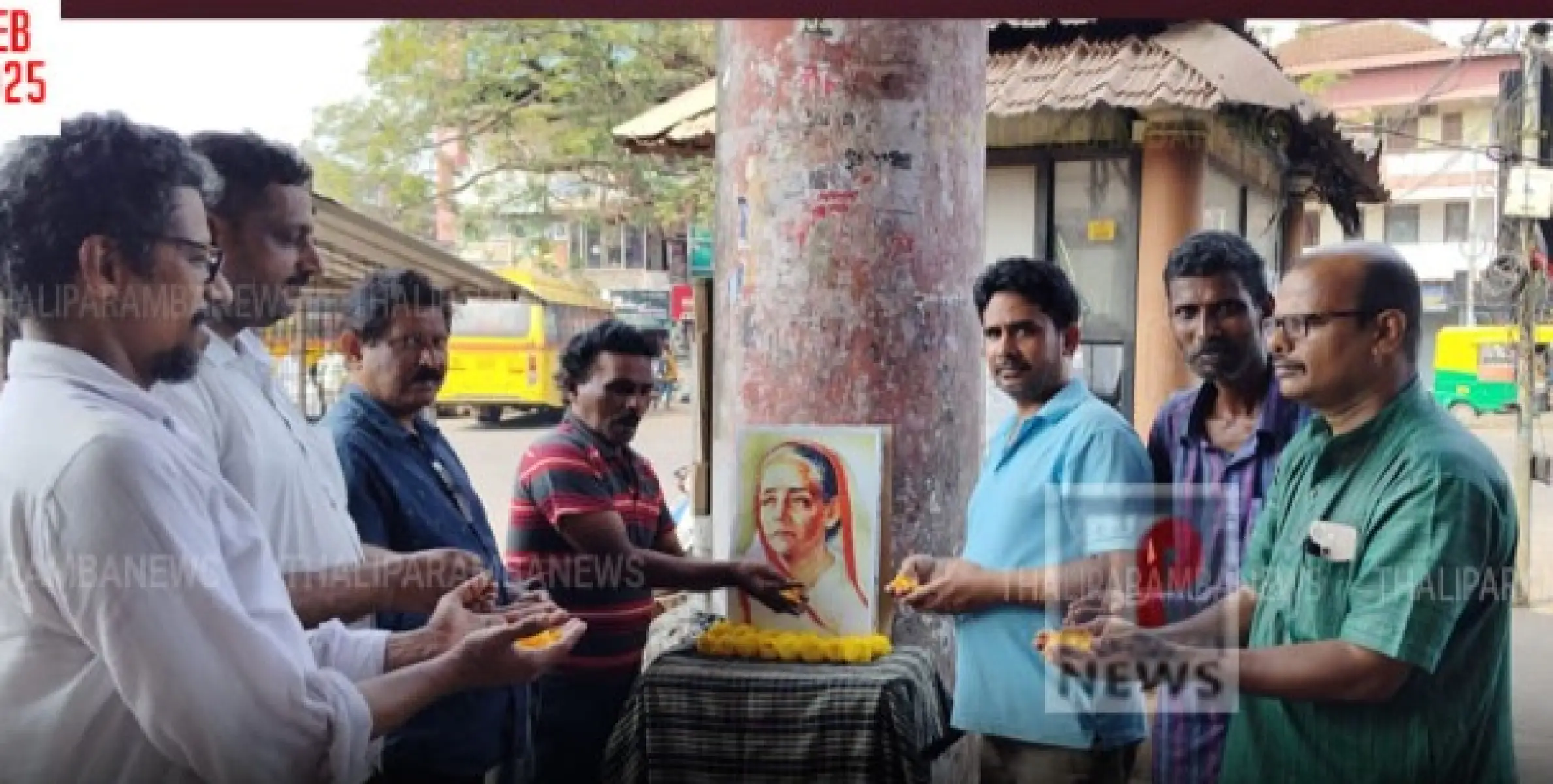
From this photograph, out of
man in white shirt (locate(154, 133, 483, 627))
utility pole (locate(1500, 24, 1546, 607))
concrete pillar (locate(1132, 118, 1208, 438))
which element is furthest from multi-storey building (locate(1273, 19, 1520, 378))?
man in white shirt (locate(154, 133, 483, 627))

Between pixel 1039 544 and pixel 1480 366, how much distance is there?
388 centimetres

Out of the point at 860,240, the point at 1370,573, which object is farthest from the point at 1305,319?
the point at 860,240

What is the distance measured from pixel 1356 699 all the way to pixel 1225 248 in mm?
881

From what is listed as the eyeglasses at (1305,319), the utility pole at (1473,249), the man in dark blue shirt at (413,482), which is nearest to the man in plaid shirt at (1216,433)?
the eyeglasses at (1305,319)

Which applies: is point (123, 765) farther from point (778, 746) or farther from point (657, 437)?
point (657, 437)

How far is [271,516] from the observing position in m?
2.04

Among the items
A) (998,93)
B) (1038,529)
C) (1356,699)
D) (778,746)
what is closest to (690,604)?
(778,746)

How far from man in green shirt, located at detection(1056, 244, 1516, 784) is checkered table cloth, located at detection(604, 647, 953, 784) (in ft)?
1.83

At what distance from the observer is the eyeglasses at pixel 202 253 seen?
1832 millimetres

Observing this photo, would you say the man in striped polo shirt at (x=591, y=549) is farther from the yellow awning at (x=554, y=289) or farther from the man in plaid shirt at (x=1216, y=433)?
the man in plaid shirt at (x=1216, y=433)

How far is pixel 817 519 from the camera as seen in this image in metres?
2.58

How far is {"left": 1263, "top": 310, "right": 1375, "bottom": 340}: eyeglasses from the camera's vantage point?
189 centimetres

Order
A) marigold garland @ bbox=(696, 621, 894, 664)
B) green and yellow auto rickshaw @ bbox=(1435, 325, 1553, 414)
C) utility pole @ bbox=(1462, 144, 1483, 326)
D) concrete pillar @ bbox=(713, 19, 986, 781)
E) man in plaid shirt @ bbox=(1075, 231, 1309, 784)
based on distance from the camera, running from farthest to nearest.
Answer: utility pole @ bbox=(1462, 144, 1483, 326)
green and yellow auto rickshaw @ bbox=(1435, 325, 1553, 414)
concrete pillar @ bbox=(713, 19, 986, 781)
marigold garland @ bbox=(696, 621, 894, 664)
man in plaid shirt @ bbox=(1075, 231, 1309, 784)

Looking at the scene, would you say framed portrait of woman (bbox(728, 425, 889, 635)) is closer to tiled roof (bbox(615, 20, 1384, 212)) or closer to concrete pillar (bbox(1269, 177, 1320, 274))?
tiled roof (bbox(615, 20, 1384, 212))
